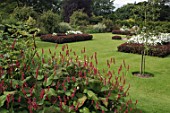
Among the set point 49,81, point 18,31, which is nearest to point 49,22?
point 18,31

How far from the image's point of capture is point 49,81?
2.49 metres

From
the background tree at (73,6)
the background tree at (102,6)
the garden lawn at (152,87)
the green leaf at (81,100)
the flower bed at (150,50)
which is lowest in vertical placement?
the garden lawn at (152,87)

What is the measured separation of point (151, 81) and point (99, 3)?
5440 cm

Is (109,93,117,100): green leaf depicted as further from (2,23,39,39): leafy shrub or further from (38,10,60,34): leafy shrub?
(38,10,60,34): leafy shrub

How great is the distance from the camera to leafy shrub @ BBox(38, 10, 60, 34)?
67.5 feet

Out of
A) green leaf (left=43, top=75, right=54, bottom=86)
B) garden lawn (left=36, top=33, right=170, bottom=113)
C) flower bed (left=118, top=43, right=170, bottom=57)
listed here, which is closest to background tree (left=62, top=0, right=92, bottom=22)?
flower bed (left=118, top=43, right=170, bottom=57)

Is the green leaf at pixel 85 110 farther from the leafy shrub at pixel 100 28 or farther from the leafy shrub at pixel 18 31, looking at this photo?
the leafy shrub at pixel 100 28

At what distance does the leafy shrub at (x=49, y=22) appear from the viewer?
20567 millimetres

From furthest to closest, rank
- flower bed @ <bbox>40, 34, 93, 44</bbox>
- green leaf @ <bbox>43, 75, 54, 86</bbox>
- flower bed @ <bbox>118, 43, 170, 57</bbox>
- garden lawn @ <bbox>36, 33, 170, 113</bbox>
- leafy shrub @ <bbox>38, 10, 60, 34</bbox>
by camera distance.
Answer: leafy shrub @ <bbox>38, 10, 60, 34</bbox>
flower bed @ <bbox>40, 34, 93, 44</bbox>
flower bed @ <bbox>118, 43, 170, 57</bbox>
garden lawn @ <bbox>36, 33, 170, 113</bbox>
green leaf @ <bbox>43, 75, 54, 86</bbox>

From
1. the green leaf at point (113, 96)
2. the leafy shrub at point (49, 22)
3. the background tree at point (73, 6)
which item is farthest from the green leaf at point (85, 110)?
the background tree at point (73, 6)

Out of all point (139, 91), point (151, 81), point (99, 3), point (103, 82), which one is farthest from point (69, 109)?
point (99, 3)

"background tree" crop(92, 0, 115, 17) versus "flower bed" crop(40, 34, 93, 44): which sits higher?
"background tree" crop(92, 0, 115, 17)

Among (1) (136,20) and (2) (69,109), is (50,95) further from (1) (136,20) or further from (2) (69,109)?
(1) (136,20)

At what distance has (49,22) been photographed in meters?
21.2
